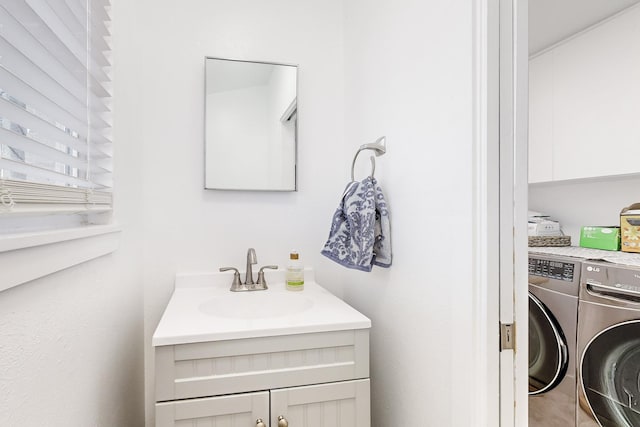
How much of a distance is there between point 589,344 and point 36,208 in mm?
1863

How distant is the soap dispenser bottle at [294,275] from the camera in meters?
1.44

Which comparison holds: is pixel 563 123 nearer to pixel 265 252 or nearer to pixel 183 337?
pixel 265 252

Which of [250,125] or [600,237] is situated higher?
[250,125]

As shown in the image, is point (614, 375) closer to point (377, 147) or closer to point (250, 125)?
point (377, 147)

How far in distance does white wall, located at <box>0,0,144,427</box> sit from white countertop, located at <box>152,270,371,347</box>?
16 cm

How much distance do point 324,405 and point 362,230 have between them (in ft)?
1.86

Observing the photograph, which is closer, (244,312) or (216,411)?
(216,411)

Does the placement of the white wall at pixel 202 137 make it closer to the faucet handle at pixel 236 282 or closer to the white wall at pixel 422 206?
the faucet handle at pixel 236 282

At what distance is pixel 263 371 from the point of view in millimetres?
958

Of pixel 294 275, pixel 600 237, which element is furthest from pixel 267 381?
pixel 600 237

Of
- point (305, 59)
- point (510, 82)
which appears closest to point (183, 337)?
point (510, 82)

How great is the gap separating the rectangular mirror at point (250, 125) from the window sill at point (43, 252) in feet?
2.39

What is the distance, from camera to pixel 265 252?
159cm

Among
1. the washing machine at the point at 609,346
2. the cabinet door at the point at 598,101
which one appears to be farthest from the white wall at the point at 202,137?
the washing machine at the point at 609,346
